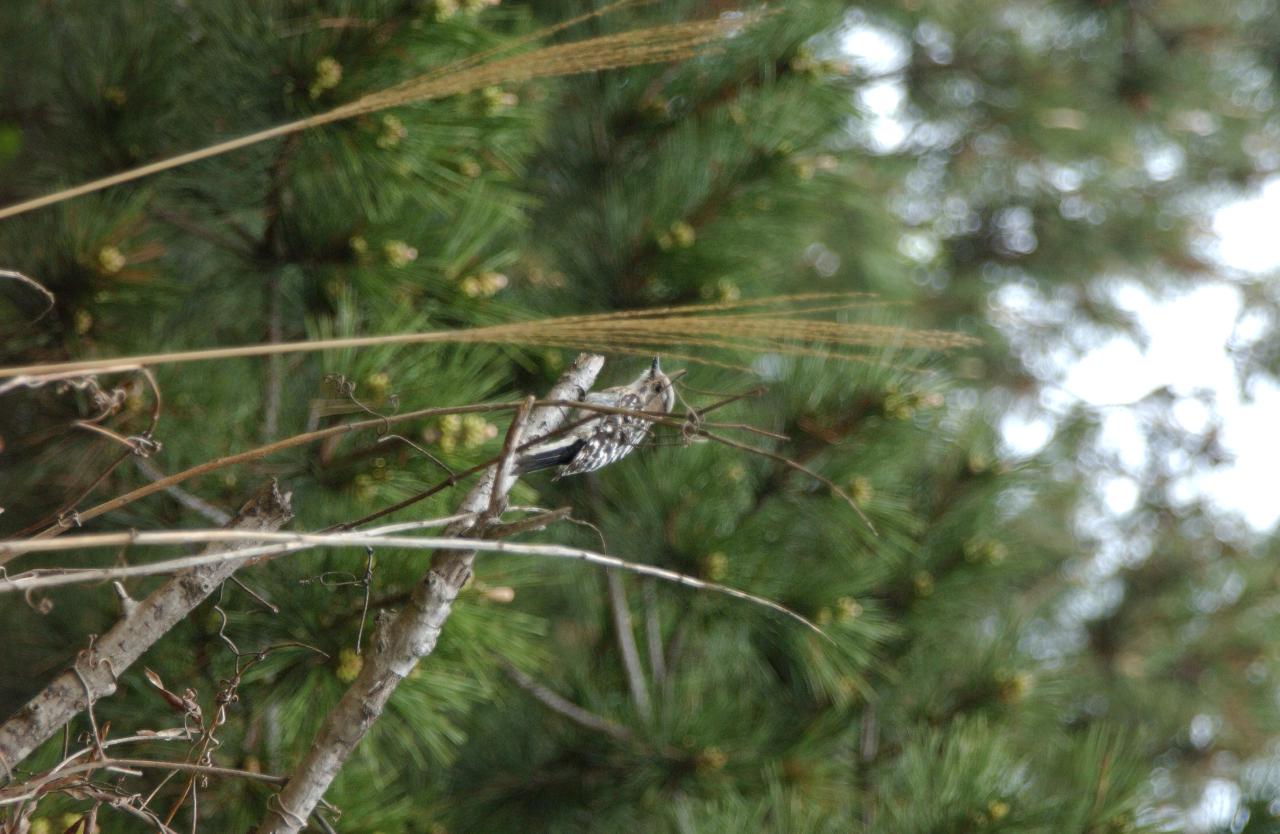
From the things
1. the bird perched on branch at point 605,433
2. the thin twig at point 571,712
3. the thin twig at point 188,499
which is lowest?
the thin twig at point 571,712

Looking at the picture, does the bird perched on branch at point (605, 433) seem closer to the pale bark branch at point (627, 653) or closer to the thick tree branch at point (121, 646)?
the thick tree branch at point (121, 646)

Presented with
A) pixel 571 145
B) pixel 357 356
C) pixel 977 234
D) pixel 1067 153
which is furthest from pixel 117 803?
pixel 977 234

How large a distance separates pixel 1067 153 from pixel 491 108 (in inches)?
62.8

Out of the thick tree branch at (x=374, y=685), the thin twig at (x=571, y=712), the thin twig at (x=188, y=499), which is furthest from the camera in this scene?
the thin twig at (x=571, y=712)

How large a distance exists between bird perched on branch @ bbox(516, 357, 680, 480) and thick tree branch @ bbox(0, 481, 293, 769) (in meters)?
0.11

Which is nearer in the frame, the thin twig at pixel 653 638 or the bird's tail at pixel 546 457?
the bird's tail at pixel 546 457

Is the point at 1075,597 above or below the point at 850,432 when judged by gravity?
below

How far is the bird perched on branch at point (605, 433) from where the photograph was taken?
465 millimetres

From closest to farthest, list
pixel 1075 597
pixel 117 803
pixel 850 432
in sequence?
pixel 117 803, pixel 850 432, pixel 1075 597

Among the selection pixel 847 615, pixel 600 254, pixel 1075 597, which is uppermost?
pixel 600 254

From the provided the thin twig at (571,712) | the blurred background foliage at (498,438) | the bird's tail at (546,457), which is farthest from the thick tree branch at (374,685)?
the thin twig at (571,712)

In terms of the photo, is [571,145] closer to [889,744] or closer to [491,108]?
[491,108]

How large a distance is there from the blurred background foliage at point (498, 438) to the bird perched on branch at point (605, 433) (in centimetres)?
16

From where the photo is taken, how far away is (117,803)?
1.39 feet
